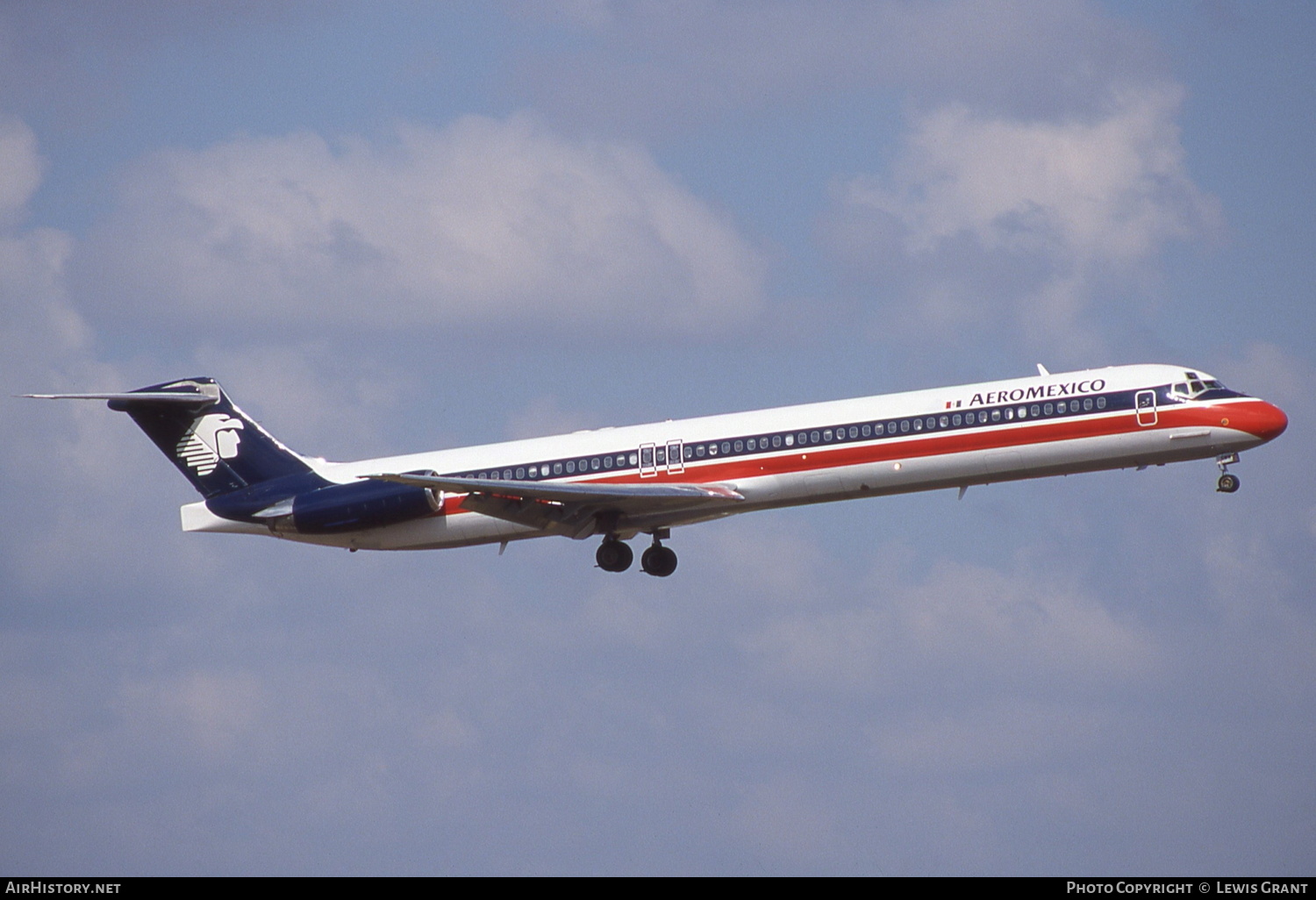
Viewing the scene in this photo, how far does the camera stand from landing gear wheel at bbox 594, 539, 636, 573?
145 ft

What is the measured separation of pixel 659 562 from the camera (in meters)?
44.7

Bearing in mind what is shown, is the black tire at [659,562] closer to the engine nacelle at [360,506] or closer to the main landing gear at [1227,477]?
the engine nacelle at [360,506]

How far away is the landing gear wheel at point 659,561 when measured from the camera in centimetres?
4469

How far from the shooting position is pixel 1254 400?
3994cm

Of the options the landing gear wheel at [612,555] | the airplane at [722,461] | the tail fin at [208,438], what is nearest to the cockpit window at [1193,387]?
the airplane at [722,461]

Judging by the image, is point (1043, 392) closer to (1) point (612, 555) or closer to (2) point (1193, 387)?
(2) point (1193, 387)

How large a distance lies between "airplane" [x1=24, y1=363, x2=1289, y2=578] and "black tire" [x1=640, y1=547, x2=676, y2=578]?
0.15 feet

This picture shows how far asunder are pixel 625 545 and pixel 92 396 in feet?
46.5

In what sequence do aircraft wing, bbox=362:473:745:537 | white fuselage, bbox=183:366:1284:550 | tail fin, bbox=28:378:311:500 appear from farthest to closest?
tail fin, bbox=28:378:311:500 → aircraft wing, bbox=362:473:745:537 → white fuselage, bbox=183:366:1284:550

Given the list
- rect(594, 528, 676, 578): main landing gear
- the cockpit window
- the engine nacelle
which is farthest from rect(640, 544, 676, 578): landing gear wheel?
the cockpit window

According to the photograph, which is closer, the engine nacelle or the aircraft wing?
the aircraft wing

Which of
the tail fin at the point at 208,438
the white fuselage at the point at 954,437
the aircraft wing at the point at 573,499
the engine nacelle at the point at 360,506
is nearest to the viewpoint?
the white fuselage at the point at 954,437

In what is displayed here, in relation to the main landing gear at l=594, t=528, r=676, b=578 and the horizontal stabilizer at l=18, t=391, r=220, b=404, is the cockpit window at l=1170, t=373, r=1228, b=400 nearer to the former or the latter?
the main landing gear at l=594, t=528, r=676, b=578
